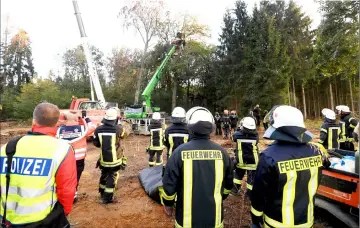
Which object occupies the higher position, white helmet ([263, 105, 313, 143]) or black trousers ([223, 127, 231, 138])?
white helmet ([263, 105, 313, 143])

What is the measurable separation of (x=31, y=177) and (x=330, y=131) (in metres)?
5.74

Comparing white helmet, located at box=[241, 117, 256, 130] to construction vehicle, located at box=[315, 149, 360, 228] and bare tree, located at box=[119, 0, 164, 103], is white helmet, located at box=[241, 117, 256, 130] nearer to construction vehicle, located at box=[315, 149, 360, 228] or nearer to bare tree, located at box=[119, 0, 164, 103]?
construction vehicle, located at box=[315, 149, 360, 228]

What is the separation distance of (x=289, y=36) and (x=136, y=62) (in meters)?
15.0

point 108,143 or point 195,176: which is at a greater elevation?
point 108,143

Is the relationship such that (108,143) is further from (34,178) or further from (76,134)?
(34,178)

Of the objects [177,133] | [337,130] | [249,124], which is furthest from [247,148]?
[337,130]

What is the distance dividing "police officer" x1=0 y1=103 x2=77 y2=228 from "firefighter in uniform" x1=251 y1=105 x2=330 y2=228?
1.64 m

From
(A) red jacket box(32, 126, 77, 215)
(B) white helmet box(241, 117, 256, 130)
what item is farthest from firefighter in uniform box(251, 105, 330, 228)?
(B) white helmet box(241, 117, 256, 130)

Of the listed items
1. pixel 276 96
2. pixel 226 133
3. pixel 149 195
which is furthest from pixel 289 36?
pixel 149 195

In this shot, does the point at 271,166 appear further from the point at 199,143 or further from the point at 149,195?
the point at 149,195

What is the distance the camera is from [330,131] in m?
5.96

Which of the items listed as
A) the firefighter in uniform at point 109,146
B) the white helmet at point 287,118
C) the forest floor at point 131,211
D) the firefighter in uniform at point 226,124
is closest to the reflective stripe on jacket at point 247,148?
the forest floor at point 131,211

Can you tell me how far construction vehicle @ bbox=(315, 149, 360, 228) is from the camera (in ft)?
10.3

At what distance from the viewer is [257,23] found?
24.0 m
